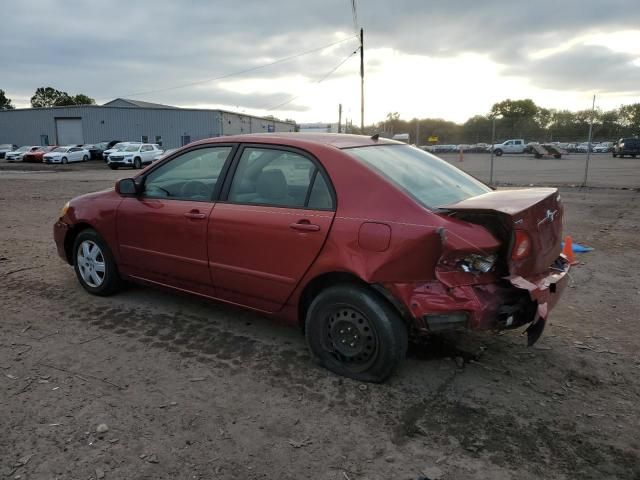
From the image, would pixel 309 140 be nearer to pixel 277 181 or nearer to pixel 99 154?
pixel 277 181

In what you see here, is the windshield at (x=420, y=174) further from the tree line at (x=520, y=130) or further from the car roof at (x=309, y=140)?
the tree line at (x=520, y=130)

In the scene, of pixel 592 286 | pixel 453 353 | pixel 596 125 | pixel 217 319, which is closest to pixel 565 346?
pixel 453 353

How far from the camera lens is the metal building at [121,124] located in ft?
169

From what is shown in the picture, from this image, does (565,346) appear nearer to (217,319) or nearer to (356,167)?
(356,167)

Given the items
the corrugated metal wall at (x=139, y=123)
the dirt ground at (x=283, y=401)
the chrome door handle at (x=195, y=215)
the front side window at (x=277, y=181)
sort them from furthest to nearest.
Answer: the corrugated metal wall at (x=139, y=123), the chrome door handle at (x=195, y=215), the front side window at (x=277, y=181), the dirt ground at (x=283, y=401)

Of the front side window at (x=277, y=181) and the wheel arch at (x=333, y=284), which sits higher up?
the front side window at (x=277, y=181)

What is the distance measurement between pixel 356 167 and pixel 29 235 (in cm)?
669

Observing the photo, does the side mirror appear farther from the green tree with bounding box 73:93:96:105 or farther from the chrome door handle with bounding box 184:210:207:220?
the green tree with bounding box 73:93:96:105

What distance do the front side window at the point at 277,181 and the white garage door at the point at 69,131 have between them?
186 feet

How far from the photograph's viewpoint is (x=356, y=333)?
3143mm

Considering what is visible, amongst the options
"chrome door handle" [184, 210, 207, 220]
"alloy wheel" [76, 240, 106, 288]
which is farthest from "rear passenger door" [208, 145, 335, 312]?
"alloy wheel" [76, 240, 106, 288]

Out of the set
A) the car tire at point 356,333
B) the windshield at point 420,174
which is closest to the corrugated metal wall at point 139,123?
the windshield at point 420,174

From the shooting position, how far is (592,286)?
5172 mm

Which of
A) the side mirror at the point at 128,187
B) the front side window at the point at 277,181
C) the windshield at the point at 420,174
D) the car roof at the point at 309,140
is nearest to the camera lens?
the windshield at the point at 420,174
